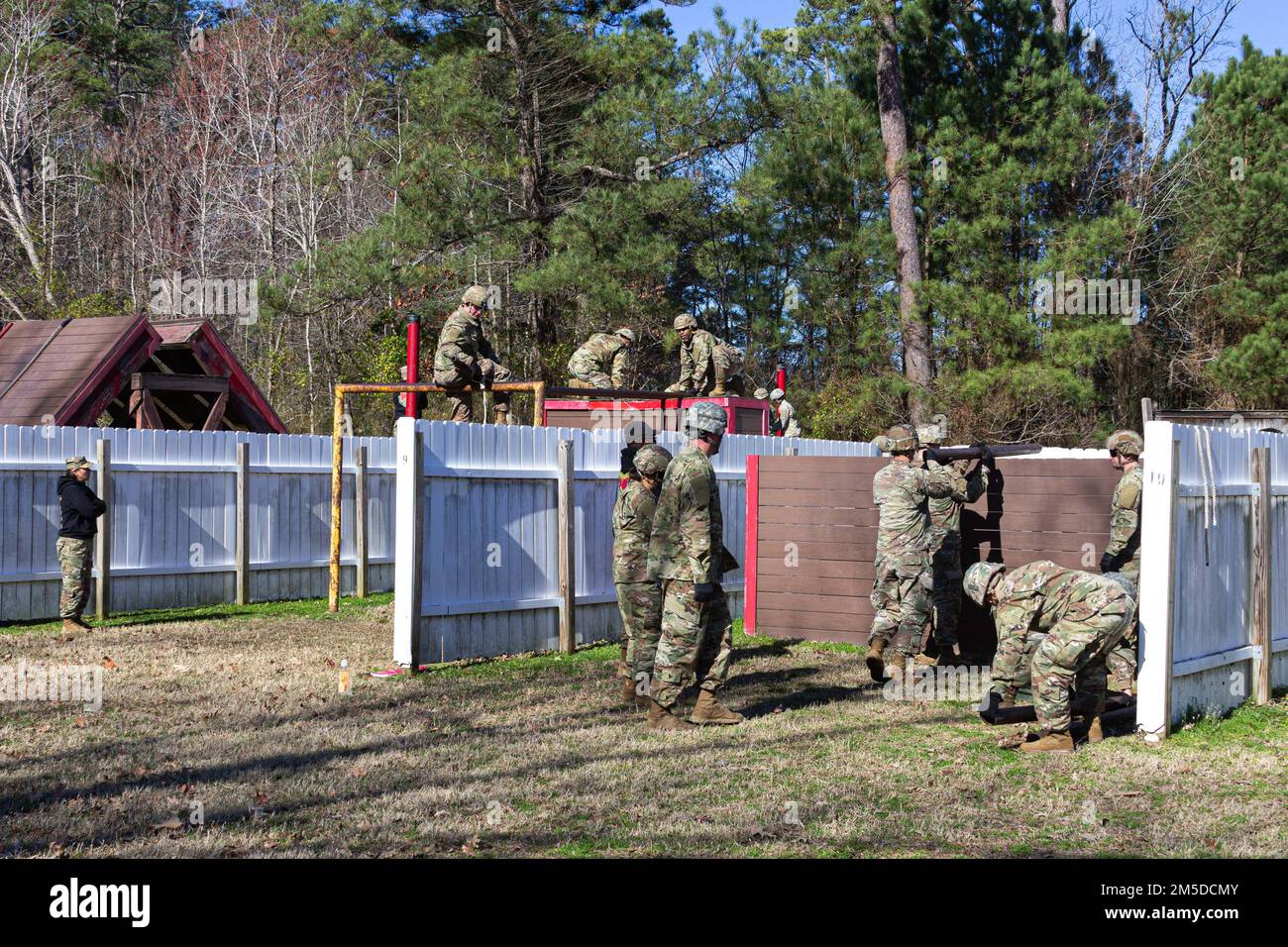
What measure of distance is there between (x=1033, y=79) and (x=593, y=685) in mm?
19518

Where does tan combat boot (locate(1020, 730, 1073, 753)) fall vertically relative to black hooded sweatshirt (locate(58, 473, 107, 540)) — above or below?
below

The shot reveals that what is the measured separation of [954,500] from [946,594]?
2.82 ft

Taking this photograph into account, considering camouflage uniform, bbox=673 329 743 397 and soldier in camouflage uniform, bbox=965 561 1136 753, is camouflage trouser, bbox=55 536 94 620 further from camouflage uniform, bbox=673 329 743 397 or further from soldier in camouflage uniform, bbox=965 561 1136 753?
soldier in camouflage uniform, bbox=965 561 1136 753

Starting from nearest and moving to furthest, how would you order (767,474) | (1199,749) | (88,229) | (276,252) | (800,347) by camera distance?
(1199,749), (767,474), (800,347), (276,252), (88,229)

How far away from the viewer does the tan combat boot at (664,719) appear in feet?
28.5

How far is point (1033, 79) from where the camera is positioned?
992 inches

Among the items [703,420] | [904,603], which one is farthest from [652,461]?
[904,603]

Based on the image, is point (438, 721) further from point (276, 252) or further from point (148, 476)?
point (276, 252)

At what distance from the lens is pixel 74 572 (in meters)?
13.7

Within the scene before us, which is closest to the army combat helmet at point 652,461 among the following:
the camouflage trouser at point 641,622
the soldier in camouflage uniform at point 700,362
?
the camouflage trouser at point 641,622

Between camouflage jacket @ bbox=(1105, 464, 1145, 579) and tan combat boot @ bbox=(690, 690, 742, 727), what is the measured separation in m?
3.63

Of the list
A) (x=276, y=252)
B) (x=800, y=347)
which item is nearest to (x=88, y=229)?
(x=276, y=252)

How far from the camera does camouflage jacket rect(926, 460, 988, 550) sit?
36.1 feet

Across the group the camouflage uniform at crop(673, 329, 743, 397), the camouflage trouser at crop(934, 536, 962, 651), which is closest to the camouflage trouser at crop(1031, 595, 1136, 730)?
the camouflage trouser at crop(934, 536, 962, 651)
